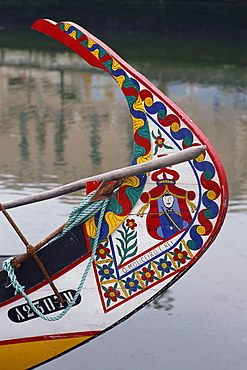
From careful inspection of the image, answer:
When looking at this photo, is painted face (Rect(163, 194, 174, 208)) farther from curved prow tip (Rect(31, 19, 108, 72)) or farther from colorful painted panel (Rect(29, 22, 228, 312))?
curved prow tip (Rect(31, 19, 108, 72))

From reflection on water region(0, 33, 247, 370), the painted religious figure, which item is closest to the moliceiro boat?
the painted religious figure

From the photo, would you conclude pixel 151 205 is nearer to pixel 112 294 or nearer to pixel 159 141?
pixel 159 141

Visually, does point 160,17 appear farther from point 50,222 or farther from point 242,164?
point 50,222

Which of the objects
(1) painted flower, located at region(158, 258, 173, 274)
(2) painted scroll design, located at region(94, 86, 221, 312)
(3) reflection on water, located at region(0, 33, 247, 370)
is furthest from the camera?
(3) reflection on water, located at region(0, 33, 247, 370)

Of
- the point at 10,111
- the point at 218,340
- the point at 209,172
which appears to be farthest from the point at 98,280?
the point at 10,111

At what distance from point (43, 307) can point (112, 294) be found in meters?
0.34

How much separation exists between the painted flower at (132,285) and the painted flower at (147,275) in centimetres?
4

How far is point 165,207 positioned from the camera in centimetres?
323

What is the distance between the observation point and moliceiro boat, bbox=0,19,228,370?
3160 mm

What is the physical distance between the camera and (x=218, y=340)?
4.11 m

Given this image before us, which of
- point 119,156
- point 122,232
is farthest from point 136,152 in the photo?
point 119,156

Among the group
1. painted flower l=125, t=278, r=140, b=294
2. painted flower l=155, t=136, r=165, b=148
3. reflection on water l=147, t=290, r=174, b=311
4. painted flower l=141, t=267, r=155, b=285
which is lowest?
reflection on water l=147, t=290, r=174, b=311

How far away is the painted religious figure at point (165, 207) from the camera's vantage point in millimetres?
3207

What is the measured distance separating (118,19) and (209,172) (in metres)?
17.5
